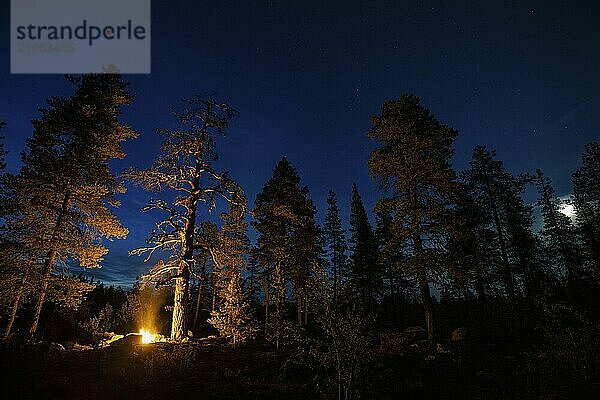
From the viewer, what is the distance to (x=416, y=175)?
15359mm

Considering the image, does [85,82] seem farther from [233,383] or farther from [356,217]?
[356,217]

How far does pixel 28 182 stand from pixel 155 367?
10.6 metres

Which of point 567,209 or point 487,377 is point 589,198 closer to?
point 567,209

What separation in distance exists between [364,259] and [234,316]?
26.4 meters

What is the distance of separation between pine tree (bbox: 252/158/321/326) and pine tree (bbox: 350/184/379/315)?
14.7 metres

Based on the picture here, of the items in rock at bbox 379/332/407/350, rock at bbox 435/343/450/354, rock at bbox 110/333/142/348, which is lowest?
rock at bbox 379/332/407/350

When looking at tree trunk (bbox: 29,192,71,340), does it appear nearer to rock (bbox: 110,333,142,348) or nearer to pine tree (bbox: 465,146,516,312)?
rock (bbox: 110,333,142,348)

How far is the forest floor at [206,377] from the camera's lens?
20.7 ft

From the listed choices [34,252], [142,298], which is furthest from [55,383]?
[142,298]

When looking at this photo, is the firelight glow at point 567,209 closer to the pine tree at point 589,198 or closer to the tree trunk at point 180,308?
the pine tree at point 589,198

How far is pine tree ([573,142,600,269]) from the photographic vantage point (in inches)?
1132

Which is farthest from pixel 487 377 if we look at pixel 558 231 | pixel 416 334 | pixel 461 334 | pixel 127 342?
pixel 558 231

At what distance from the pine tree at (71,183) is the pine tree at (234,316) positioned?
584 cm

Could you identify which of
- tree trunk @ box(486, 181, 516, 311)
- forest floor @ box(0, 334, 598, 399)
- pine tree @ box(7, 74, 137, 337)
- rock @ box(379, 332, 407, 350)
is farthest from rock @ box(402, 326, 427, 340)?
pine tree @ box(7, 74, 137, 337)
